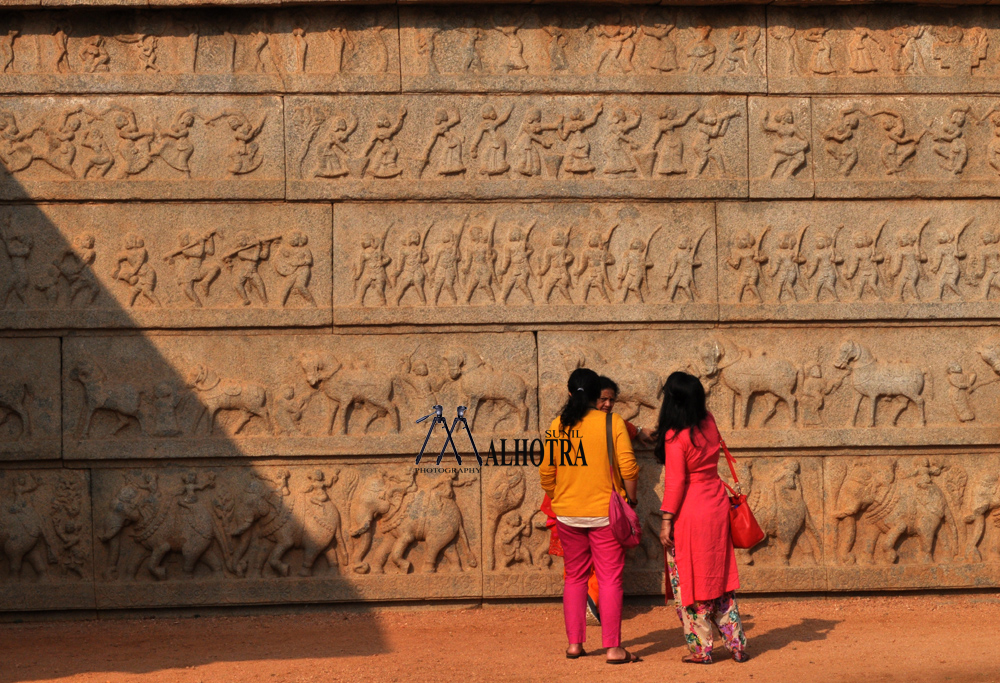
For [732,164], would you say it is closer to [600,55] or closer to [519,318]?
[600,55]

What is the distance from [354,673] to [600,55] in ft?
15.0

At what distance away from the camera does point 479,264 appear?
304 inches

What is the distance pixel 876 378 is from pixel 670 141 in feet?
7.36

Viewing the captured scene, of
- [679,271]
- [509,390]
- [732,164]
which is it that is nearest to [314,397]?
[509,390]

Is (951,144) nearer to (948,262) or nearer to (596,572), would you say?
(948,262)

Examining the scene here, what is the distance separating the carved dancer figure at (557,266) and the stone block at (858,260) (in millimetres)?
1115

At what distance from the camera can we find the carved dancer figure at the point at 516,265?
7.73m

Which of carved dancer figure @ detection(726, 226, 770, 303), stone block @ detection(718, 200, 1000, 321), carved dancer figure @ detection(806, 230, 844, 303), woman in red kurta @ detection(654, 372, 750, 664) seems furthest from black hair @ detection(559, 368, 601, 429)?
carved dancer figure @ detection(806, 230, 844, 303)

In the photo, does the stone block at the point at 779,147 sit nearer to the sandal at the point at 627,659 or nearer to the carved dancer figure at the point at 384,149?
the carved dancer figure at the point at 384,149

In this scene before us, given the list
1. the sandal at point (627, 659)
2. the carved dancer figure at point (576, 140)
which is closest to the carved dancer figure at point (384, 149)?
the carved dancer figure at point (576, 140)

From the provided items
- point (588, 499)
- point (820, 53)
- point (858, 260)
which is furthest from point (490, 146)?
point (588, 499)

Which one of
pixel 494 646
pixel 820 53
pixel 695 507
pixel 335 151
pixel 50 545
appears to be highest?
pixel 820 53

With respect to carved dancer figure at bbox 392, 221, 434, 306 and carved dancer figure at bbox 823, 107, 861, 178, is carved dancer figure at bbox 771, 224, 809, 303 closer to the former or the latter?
carved dancer figure at bbox 823, 107, 861, 178

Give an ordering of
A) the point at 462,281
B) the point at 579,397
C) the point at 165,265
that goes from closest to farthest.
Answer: the point at 579,397
the point at 165,265
the point at 462,281
